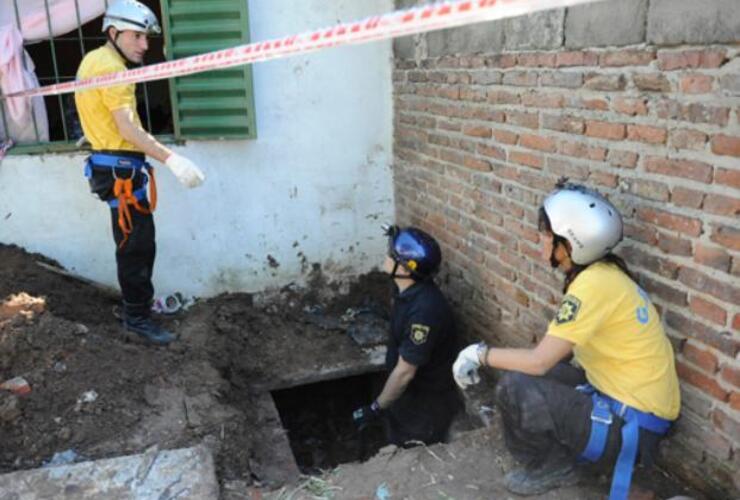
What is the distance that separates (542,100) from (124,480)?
8.79ft

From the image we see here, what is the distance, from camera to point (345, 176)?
16.9 feet

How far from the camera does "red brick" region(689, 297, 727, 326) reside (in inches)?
91.4

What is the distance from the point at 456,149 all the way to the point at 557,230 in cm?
175

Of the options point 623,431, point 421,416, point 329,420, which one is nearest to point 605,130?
point 623,431

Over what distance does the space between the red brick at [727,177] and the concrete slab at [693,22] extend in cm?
44

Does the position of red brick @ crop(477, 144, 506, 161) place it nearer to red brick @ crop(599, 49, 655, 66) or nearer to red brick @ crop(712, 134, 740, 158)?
red brick @ crop(599, 49, 655, 66)

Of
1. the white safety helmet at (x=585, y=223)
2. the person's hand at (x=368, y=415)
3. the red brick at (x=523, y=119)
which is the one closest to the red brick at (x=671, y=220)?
the white safety helmet at (x=585, y=223)

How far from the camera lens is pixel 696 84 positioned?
230 cm

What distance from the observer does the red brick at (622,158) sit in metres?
2.65

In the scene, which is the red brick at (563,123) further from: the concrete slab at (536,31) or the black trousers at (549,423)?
the black trousers at (549,423)

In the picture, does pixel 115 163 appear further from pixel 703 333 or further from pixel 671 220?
pixel 703 333

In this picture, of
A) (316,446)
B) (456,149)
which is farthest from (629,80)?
(316,446)

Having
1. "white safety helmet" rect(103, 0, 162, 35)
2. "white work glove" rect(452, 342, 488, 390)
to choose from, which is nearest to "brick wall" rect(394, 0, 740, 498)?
"white work glove" rect(452, 342, 488, 390)

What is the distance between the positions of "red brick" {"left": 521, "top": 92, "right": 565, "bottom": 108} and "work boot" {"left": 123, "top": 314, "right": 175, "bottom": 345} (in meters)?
2.74
